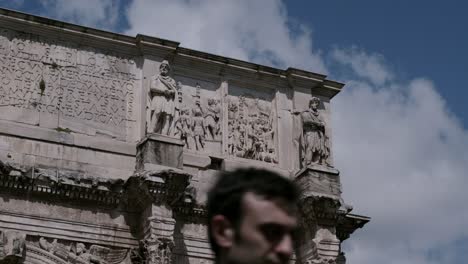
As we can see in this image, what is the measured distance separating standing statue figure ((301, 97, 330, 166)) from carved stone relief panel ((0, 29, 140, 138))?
2.85 m

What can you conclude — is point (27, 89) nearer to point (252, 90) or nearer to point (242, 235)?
point (252, 90)

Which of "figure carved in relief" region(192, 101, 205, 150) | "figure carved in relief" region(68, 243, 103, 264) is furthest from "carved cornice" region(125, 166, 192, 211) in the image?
"figure carved in relief" region(192, 101, 205, 150)

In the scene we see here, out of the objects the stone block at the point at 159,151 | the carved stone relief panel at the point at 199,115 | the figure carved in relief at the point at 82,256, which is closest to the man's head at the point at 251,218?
the figure carved in relief at the point at 82,256

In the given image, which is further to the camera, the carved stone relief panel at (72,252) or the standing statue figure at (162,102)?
the standing statue figure at (162,102)

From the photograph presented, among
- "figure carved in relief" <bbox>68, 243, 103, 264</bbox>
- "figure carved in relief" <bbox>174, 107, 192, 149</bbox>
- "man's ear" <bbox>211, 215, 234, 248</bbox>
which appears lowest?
"man's ear" <bbox>211, 215, 234, 248</bbox>

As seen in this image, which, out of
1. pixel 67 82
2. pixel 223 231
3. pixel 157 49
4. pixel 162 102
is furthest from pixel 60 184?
pixel 223 231

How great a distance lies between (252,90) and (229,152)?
1401 mm

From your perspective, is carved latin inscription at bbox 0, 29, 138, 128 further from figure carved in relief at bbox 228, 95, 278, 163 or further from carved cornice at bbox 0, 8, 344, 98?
figure carved in relief at bbox 228, 95, 278, 163

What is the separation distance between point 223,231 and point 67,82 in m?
12.0

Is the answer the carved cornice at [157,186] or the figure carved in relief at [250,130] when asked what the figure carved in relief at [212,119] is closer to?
the figure carved in relief at [250,130]

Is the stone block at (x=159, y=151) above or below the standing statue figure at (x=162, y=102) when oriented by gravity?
below

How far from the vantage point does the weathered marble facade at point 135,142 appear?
1273 centimetres

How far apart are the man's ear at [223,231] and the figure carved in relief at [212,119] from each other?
12.4m

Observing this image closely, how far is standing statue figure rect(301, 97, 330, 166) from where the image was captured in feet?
49.0
